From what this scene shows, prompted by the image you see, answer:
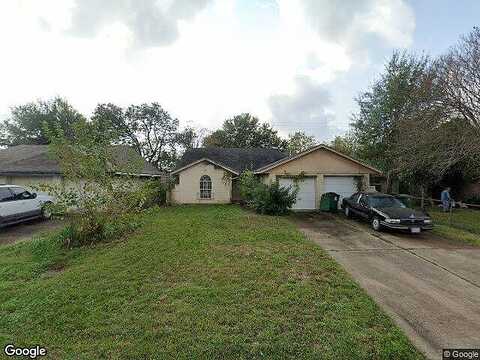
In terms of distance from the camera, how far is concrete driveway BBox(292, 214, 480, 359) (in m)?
3.89

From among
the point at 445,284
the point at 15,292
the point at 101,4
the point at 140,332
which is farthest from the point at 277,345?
the point at 101,4

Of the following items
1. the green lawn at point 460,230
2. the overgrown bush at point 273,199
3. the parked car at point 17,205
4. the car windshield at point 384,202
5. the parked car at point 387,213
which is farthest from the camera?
the overgrown bush at point 273,199

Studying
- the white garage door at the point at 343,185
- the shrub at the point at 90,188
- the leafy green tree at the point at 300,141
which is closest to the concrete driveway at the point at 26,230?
the shrub at the point at 90,188

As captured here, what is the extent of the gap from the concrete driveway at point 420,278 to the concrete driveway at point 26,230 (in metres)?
10.0

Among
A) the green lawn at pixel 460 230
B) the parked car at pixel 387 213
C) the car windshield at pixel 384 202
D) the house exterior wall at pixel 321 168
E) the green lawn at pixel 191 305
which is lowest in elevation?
the green lawn at pixel 191 305

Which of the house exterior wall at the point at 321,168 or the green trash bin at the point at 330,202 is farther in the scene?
the house exterior wall at the point at 321,168

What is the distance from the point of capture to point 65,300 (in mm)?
4742

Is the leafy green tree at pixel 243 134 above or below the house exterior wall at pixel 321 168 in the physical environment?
above

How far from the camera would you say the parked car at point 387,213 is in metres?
9.92

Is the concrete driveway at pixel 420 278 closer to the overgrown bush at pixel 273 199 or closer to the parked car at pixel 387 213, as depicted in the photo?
the parked car at pixel 387 213

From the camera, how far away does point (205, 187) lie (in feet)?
63.0

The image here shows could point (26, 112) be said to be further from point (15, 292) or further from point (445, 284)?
point (445, 284)

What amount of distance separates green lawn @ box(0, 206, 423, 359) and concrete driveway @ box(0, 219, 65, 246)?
223 centimetres

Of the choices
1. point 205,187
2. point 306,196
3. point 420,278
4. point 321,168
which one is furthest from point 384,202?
point 205,187
